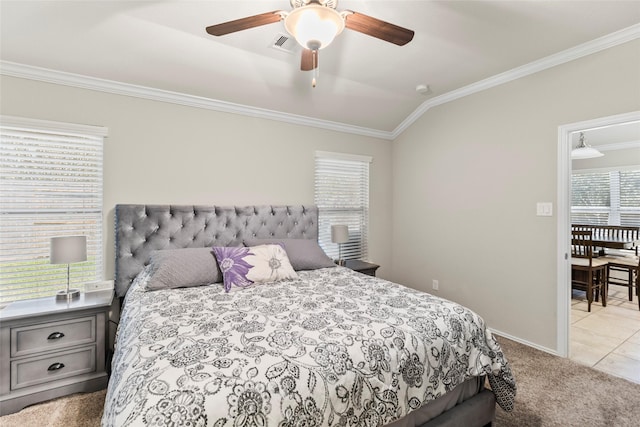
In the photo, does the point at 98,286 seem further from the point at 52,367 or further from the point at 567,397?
the point at 567,397

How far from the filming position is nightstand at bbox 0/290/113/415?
206 centimetres

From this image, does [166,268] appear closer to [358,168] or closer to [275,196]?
[275,196]

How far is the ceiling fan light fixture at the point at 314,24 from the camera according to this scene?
1480 mm

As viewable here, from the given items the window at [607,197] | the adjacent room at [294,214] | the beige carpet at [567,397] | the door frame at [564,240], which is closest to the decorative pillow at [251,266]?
the adjacent room at [294,214]

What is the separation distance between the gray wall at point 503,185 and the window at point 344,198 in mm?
639

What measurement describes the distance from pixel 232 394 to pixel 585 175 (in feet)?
22.6

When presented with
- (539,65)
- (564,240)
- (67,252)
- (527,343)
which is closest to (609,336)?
(527,343)

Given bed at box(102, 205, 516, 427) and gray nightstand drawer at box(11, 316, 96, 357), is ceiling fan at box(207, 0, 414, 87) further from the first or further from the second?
gray nightstand drawer at box(11, 316, 96, 357)

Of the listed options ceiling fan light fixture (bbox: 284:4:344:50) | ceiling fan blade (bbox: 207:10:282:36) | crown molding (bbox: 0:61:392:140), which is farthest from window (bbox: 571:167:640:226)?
ceiling fan blade (bbox: 207:10:282:36)

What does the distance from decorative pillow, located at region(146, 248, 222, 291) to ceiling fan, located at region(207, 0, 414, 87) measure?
1.68 m

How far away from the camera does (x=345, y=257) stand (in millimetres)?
4176

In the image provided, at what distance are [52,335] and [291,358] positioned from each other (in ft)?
6.52

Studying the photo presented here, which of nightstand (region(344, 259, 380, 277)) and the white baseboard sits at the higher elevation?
nightstand (region(344, 259, 380, 277))

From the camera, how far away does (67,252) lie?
7.66 feet
